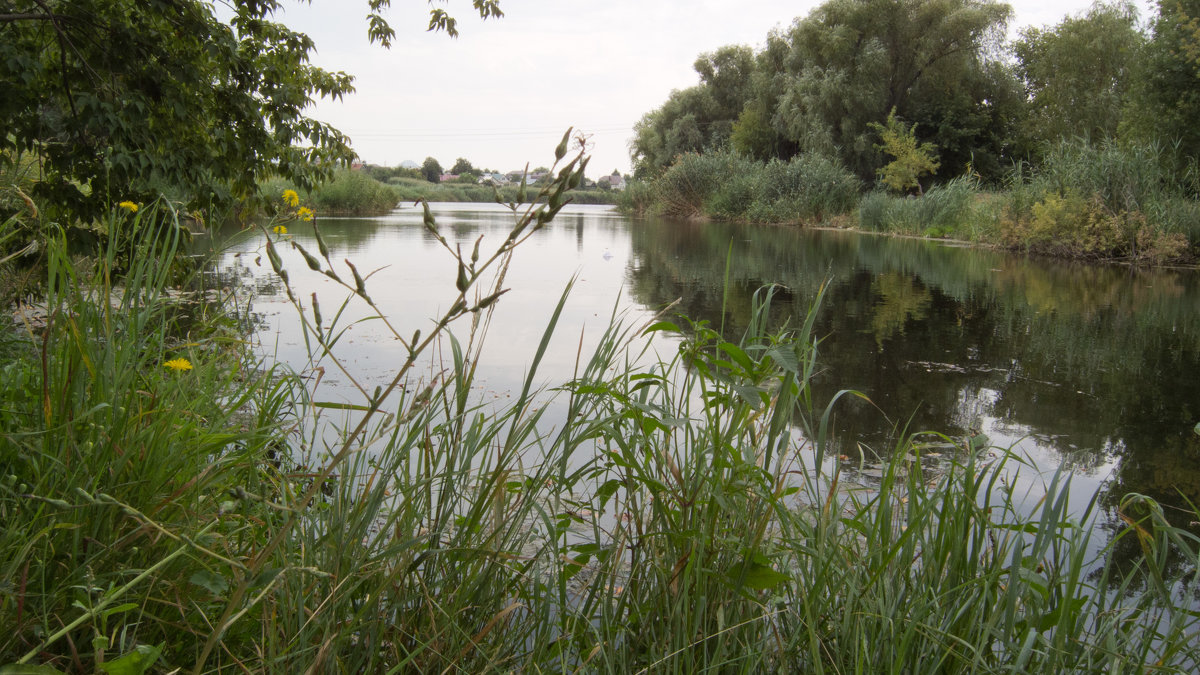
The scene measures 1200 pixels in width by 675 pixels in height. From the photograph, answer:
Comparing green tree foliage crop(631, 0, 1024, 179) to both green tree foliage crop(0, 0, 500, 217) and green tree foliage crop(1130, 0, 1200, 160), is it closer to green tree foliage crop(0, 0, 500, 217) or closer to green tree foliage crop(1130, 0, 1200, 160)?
green tree foliage crop(1130, 0, 1200, 160)

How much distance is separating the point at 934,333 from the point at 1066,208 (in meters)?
8.26

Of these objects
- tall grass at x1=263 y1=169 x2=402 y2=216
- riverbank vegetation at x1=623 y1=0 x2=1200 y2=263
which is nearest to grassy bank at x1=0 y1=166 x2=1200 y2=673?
riverbank vegetation at x1=623 y1=0 x2=1200 y2=263

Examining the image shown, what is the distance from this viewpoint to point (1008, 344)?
6.03 meters

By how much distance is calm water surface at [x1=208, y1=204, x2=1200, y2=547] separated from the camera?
148 inches

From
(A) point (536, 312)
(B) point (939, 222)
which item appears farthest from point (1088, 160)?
(A) point (536, 312)

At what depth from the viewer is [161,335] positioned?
67.7 inches

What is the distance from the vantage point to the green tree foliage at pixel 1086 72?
1154 inches

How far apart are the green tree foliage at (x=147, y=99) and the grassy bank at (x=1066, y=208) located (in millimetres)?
12003

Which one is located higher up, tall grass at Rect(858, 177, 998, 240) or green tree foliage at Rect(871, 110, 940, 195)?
green tree foliage at Rect(871, 110, 940, 195)

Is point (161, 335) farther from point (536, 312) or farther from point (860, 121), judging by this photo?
point (860, 121)

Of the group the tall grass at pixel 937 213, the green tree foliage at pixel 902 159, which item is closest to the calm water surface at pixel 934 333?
the tall grass at pixel 937 213

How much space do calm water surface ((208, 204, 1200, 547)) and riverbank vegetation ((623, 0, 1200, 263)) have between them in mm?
6482

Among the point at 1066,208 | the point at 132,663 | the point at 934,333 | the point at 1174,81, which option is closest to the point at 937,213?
the point at 1174,81

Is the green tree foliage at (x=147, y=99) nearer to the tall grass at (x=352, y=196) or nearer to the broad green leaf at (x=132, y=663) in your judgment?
the broad green leaf at (x=132, y=663)
